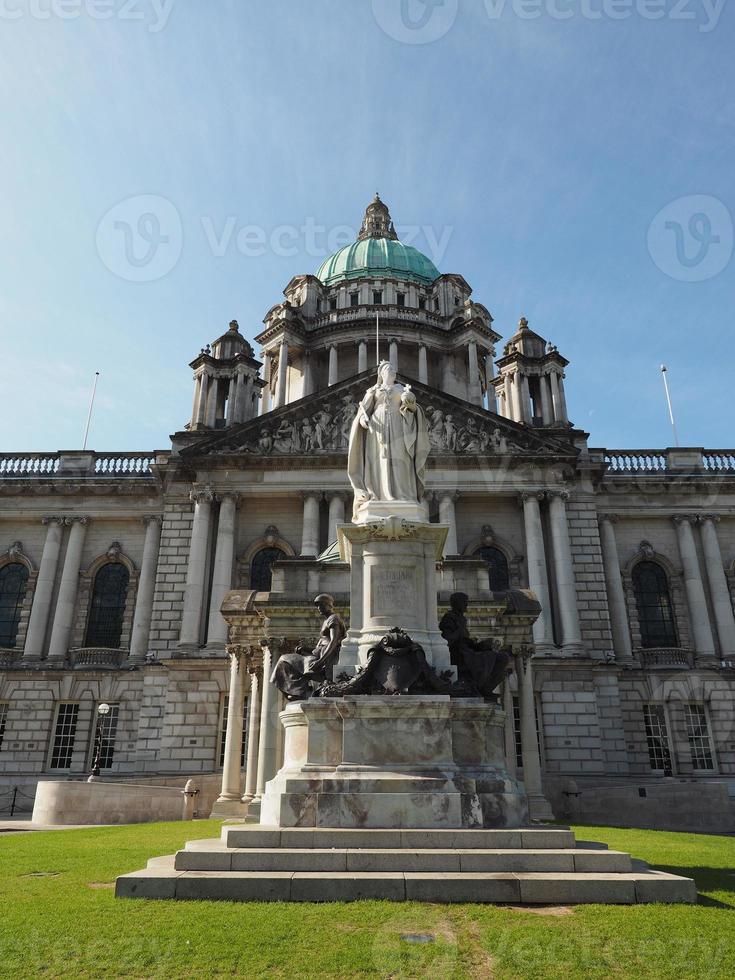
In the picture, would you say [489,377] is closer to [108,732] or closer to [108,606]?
[108,606]

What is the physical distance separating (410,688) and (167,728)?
83.8 feet

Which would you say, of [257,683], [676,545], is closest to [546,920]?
[257,683]

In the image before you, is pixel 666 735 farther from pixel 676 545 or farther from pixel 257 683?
pixel 257 683

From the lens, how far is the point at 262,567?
36875mm

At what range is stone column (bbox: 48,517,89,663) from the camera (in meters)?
37.4

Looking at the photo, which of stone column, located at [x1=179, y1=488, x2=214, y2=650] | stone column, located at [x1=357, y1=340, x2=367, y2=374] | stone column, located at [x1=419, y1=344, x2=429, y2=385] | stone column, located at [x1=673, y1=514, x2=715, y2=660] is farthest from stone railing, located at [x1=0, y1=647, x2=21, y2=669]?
stone column, located at [x1=673, y1=514, x2=715, y2=660]

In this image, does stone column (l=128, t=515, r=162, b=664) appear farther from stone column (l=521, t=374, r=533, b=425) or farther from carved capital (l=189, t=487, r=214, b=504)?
stone column (l=521, t=374, r=533, b=425)

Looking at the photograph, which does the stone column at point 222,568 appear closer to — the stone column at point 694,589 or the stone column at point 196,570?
the stone column at point 196,570

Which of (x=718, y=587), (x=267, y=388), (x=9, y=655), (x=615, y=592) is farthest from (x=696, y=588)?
(x=9, y=655)

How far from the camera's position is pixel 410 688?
10062 millimetres

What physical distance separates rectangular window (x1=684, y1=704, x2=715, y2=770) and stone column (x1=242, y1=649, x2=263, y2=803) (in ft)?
75.8

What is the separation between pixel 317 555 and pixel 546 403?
16.7m

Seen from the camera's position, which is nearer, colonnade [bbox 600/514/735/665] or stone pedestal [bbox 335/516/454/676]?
stone pedestal [bbox 335/516/454/676]

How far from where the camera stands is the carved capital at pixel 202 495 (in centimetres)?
3678
